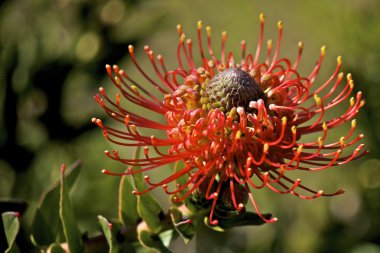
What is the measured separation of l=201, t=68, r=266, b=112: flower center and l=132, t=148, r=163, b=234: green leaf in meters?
0.25

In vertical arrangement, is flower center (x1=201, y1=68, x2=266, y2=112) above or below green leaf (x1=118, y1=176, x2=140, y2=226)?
above

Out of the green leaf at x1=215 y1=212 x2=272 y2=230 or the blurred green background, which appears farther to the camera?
the blurred green background

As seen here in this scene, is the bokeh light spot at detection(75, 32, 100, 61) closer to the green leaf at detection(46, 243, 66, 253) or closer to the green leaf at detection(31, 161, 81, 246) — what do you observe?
the green leaf at detection(31, 161, 81, 246)

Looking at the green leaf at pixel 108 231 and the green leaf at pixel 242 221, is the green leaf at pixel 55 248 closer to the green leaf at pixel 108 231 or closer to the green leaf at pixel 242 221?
the green leaf at pixel 108 231

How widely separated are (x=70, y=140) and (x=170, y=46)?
3887 mm

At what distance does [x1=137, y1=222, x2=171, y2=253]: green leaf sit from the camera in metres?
1.74

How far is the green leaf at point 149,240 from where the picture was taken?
1.74 meters

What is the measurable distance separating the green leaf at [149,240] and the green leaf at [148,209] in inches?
0.7

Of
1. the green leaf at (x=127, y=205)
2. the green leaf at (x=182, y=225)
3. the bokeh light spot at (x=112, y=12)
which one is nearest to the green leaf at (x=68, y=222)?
the green leaf at (x=127, y=205)

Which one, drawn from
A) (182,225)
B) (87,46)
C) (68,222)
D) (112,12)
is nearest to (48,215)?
(68,222)

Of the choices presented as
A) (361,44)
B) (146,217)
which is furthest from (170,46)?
(146,217)

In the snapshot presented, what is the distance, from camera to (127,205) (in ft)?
6.07

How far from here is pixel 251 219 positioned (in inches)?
68.1

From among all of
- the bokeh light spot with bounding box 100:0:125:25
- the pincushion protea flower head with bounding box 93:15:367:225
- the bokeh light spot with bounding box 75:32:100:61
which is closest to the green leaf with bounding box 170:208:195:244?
the pincushion protea flower head with bounding box 93:15:367:225
